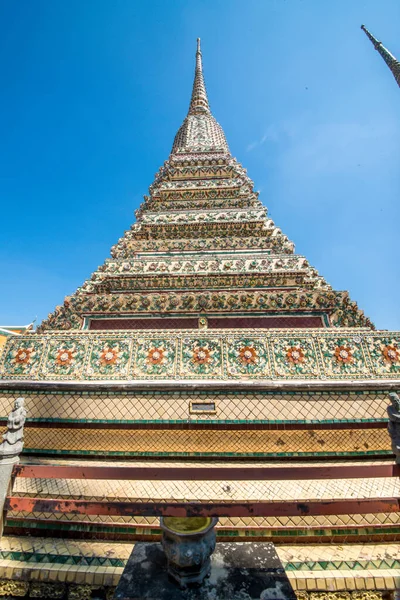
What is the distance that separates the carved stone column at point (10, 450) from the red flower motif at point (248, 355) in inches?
114

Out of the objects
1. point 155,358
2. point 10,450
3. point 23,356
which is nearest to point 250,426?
point 155,358

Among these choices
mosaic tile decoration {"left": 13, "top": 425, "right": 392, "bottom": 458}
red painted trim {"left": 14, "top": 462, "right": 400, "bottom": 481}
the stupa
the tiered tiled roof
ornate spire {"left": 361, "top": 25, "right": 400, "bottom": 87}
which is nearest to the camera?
red painted trim {"left": 14, "top": 462, "right": 400, "bottom": 481}

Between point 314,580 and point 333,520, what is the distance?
0.70m

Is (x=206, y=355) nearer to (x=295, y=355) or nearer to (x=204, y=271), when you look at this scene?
(x=295, y=355)

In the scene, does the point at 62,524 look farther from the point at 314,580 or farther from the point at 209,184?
the point at 209,184

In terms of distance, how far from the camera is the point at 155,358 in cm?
459

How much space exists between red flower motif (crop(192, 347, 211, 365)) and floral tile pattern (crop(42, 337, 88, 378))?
1701mm

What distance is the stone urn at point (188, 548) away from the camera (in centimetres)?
150

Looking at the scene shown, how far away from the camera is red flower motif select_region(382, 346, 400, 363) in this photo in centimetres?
446

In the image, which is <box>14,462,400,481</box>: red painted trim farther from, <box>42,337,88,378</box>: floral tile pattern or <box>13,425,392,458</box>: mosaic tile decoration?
<box>42,337,88,378</box>: floral tile pattern

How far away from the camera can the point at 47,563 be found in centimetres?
278

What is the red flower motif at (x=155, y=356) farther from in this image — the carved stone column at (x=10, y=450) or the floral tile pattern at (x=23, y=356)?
the carved stone column at (x=10, y=450)

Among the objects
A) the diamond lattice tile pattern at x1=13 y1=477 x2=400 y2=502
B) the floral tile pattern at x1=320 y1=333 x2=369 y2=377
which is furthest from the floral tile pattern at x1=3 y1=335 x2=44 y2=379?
the floral tile pattern at x1=320 y1=333 x2=369 y2=377

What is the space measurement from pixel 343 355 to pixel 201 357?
2.10m
